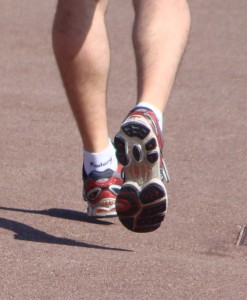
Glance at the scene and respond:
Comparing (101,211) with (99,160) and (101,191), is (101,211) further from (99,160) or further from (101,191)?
(99,160)

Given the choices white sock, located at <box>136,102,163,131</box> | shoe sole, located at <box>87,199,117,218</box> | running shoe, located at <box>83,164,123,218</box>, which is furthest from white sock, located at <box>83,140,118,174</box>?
white sock, located at <box>136,102,163,131</box>

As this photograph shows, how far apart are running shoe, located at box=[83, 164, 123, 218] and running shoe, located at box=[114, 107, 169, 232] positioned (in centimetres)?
66

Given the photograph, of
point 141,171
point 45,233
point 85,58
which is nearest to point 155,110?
point 141,171

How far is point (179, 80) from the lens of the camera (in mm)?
8031

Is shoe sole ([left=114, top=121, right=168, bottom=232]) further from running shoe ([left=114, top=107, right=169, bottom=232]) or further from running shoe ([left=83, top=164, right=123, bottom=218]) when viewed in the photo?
running shoe ([left=83, top=164, right=123, bottom=218])

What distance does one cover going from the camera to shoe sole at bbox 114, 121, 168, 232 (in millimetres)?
3988

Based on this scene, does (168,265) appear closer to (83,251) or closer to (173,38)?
(83,251)

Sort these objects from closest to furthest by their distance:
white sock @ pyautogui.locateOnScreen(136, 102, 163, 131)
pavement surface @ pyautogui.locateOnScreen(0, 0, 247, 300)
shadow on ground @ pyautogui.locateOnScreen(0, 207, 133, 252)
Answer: pavement surface @ pyautogui.locateOnScreen(0, 0, 247, 300) → white sock @ pyautogui.locateOnScreen(136, 102, 163, 131) → shadow on ground @ pyautogui.locateOnScreen(0, 207, 133, 252)

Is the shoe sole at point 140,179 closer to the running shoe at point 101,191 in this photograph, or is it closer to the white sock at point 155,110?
the white sock at point 155,110

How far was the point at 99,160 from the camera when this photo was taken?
15.7ft

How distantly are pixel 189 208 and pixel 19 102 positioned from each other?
A: 2379 millimetres

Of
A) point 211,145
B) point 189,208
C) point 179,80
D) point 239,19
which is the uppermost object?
point 189,208

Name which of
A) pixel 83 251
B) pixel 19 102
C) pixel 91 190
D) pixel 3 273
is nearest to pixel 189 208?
pixel 91 190

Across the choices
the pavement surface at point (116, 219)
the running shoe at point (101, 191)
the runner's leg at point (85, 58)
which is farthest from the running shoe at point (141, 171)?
the running shoe at point (101, 191)
